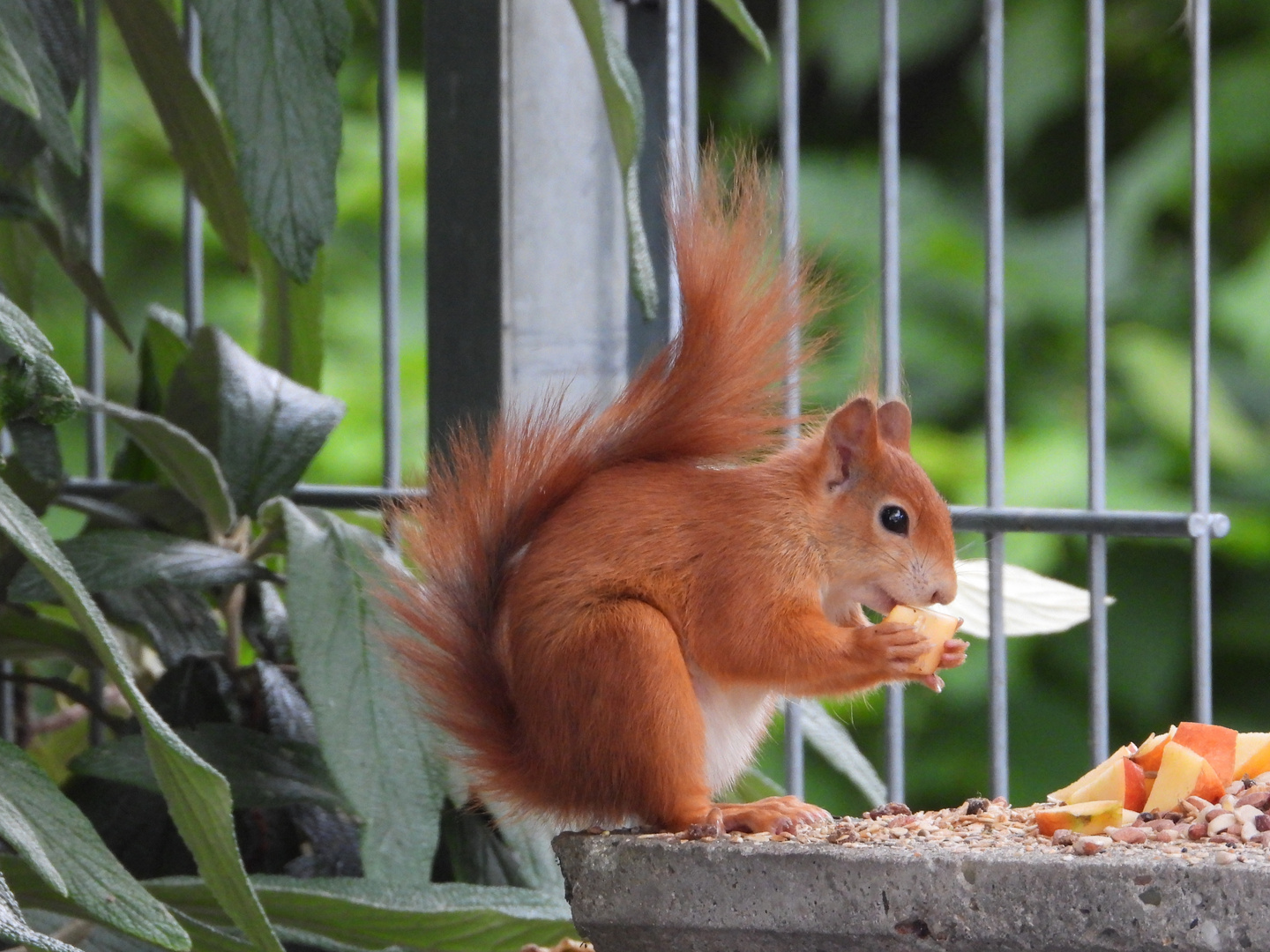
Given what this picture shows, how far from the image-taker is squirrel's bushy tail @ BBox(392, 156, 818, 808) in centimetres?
76

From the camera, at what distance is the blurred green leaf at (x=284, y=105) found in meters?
0.85

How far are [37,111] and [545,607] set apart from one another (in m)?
0.30

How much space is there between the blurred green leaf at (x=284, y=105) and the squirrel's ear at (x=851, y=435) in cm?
31

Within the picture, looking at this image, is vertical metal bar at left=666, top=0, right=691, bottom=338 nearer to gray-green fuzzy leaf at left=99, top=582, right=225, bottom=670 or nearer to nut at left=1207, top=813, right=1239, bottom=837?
gray-green fuzzy leaf at left=99, top=582, right=225, bottom=670

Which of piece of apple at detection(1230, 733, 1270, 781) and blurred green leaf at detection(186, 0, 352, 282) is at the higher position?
blurred green leaf at detection(186, 0, 352, 282)

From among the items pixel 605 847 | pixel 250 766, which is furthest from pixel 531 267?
pixel 605 847

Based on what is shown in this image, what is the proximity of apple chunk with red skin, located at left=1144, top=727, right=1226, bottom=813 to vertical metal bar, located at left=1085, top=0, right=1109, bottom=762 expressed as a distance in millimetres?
334

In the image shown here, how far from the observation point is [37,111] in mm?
651

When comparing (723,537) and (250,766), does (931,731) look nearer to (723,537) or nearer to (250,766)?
(250,766)

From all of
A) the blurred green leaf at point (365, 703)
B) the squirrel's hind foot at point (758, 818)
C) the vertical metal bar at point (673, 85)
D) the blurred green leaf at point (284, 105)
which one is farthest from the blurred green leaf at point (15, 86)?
the vertical metal bar at point (673, 85)

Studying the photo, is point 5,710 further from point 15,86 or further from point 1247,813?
point 1247,813

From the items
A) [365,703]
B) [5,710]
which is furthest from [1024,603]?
Result: [5,710]

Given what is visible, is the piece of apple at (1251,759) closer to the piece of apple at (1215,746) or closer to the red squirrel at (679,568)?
the piece of apple at (1215,746)

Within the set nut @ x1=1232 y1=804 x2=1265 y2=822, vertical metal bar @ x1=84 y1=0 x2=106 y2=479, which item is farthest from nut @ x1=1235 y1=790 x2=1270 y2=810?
vertical metal bar @ x1=84 y1=0 x2=106 y2=479
